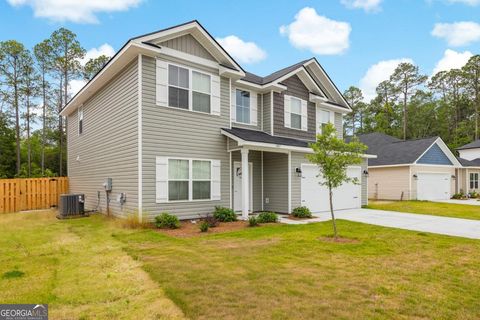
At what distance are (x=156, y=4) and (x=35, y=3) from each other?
6287 millimetres

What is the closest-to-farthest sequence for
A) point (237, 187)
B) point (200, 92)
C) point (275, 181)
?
point (200, 92) < point (237, 187) < point (275, 181)

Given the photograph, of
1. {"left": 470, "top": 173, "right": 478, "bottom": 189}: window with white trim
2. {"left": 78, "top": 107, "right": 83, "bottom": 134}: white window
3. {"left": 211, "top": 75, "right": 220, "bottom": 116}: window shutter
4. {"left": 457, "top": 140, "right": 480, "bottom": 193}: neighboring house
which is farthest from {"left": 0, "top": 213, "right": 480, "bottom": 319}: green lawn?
{"left": 470, "top": 173, "right": 478, "bottom": 189}: window with white trim

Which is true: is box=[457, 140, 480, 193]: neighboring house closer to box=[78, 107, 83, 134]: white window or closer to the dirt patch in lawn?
the dirt patch in lawn

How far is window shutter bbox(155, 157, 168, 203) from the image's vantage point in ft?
32.1

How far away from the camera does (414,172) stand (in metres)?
20.1

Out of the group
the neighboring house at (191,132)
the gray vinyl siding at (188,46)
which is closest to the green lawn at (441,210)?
the neighboring house at (191,132)

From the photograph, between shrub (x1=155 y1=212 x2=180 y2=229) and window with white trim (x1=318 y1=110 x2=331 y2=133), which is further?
window with white trim (x1=318 y1=110 x2=331 y2=133)

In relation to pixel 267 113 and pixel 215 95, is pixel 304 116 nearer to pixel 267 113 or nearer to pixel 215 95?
pixel 267 113

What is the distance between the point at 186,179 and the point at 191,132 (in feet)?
5.53

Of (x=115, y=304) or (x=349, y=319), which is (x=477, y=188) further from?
(x=115, y=304)

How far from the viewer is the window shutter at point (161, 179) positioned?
9781 millimetres

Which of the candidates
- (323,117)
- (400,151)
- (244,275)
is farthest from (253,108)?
(400,151)

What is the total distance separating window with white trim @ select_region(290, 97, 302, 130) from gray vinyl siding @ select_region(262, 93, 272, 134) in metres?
1.34

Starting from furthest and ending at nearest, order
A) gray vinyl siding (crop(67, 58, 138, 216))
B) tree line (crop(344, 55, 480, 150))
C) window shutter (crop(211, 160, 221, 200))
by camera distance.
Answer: tree line (crop(344, 55, 480, 150)) < window shutter (crop(211, 160, 221, 200)) < gray vinyl siding (crop(67, 58, 138, 216))
